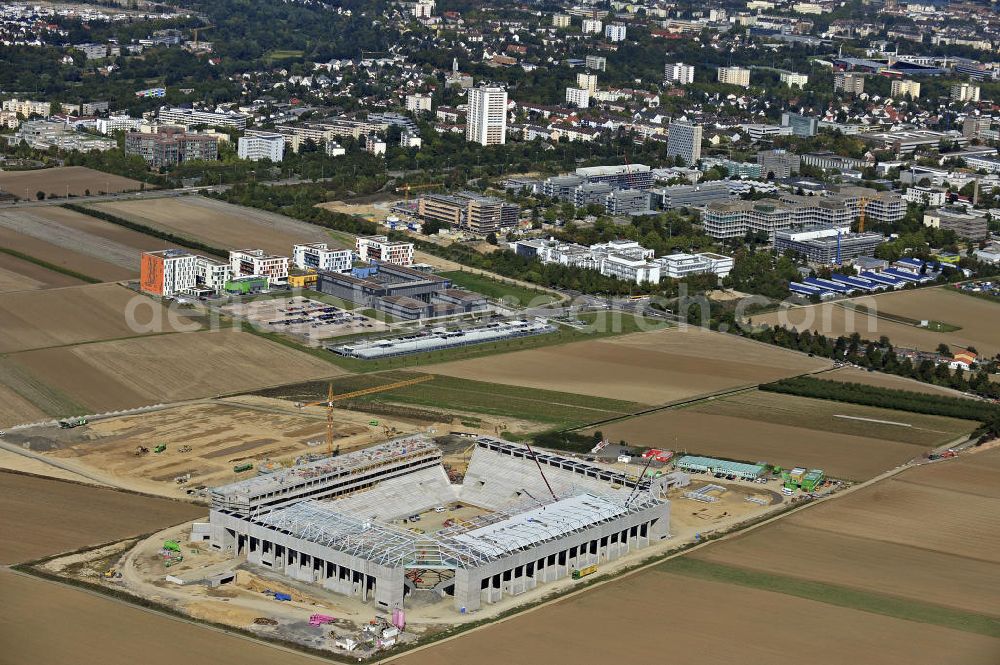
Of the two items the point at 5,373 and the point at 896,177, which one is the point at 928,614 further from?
the point at 896,177

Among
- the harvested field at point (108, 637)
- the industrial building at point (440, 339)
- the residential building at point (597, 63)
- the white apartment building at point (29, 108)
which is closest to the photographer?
the harvested field at point (108, 637)

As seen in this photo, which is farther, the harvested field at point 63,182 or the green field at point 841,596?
the harvested field at point 63,182

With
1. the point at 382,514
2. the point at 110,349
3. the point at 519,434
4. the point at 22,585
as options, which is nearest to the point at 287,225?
the point at 110,349

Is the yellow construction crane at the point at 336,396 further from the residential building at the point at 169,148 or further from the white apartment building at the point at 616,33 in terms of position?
the white apartment building at the point at 616,33

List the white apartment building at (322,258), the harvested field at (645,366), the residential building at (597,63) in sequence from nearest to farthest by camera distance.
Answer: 1. the harvested field at (645,366)
2. the white apartment building at (322,258)
3. the residential building at (597,63)

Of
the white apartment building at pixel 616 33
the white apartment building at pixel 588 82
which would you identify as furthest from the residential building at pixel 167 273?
the white apartment building at pixel 616 33

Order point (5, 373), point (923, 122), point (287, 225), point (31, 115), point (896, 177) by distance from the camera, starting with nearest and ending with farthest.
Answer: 1. point (5, 373)
2. point (287, 225)
3. point (896, 177)
4. point (31, 115)
5. point (923, 122)

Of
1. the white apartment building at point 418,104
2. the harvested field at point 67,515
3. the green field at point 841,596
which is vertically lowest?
the harvested field at point 67,515

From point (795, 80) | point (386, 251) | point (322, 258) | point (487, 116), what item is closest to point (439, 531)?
point (322, 258)
